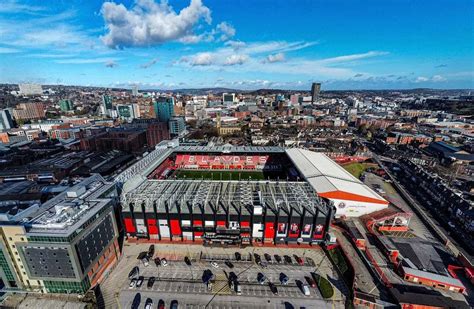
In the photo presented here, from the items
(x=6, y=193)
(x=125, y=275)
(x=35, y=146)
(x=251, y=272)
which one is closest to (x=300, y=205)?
(x=251, y=272)

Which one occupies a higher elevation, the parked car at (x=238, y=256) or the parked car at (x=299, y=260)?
the parked car at (x=238, y=256)

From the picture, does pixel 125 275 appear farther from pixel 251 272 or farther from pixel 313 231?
pixel 313 231

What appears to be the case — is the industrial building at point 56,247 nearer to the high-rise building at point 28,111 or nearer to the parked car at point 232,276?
the parked car at point 232,276

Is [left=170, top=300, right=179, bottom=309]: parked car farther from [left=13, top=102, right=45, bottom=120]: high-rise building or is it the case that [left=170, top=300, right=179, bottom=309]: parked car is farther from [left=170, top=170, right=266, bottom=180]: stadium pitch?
[left=13, top=102, right=45, bottom=120]: high-rise building

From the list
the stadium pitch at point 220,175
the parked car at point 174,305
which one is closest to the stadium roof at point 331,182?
the stadium pitch at point 220,175

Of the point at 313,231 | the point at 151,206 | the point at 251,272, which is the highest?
the point at 151,206

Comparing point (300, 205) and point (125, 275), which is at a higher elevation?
point (300, 205)
